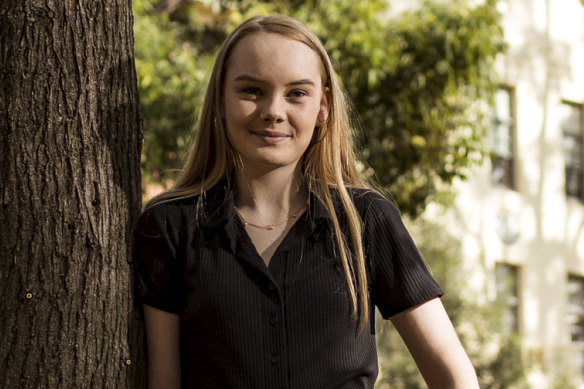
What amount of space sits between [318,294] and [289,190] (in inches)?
14.8

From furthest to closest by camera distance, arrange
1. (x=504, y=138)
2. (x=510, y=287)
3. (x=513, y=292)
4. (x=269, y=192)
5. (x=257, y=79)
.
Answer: (x=504, y=138)
(x=513, y=292)
(x=510, y=287)
(x=269, y=192)
(x=257, y=79)

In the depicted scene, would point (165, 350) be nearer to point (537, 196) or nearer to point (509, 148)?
point (509, 148)

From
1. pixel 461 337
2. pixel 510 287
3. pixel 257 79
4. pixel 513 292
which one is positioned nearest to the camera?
pixel 257 79

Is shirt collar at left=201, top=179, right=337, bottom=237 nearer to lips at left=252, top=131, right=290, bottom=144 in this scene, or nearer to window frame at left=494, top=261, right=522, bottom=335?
lips at left=252, top=131, right=290, bottom=144

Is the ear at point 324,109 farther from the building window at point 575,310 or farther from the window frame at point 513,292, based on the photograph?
the building window at point 575,310

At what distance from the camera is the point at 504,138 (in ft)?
64.8

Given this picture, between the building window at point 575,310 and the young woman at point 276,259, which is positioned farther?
the building window at point 575,310

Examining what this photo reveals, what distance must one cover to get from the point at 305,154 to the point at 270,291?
1.63ft

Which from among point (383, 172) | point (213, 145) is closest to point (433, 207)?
point (383, 172)

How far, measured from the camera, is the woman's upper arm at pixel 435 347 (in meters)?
2.86

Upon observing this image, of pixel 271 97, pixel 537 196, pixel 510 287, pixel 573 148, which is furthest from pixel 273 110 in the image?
pixel 573 148

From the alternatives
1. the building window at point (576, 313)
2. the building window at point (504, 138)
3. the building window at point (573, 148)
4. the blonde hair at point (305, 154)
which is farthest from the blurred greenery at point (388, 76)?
the building window at point (573, 148)

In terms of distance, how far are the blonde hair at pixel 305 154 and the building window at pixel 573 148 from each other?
18.7 meters

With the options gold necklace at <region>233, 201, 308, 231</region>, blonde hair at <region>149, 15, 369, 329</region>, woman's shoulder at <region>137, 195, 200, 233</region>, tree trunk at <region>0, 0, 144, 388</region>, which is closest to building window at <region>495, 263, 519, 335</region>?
blonde hair at <region>149, 15, 369, 329</region>
